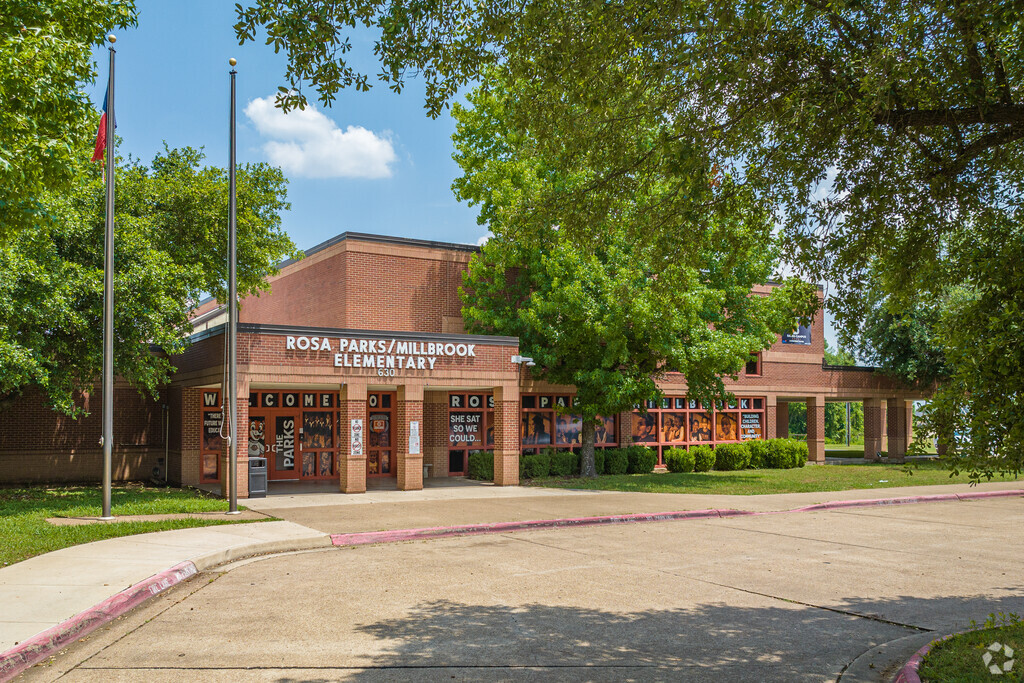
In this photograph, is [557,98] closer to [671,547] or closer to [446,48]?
[446,48]

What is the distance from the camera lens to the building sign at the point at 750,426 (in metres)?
36.9

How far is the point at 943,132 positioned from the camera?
819 cm

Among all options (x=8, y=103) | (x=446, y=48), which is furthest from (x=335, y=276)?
(x=446, y=48)

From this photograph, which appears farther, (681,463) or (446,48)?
(681,463)

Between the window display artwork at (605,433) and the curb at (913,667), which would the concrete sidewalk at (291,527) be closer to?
the curb at (913,667)

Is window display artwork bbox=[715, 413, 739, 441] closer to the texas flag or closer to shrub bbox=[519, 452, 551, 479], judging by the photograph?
shrub bbox=[519, 452, 551, 479]

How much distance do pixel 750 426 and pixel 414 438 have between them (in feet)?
62.9

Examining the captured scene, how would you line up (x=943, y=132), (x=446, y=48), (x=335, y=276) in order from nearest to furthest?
(x=943, y=132) < (x=446, y=48) < (x=335, y=276)

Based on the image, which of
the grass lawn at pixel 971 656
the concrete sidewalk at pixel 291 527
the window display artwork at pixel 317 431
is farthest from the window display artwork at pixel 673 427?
the grass lawn at pixel 971 656

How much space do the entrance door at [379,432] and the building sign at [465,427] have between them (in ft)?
7.15

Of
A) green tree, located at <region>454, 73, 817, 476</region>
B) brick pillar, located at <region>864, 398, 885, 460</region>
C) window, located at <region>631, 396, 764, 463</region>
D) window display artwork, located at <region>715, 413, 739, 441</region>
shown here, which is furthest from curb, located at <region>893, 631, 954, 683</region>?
brick pillar, located at <region>864, 398, 885, 460</region>

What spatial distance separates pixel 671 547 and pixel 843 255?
690cm

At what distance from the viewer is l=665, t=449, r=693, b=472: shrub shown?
32.2 meters

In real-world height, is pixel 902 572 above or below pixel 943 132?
below
